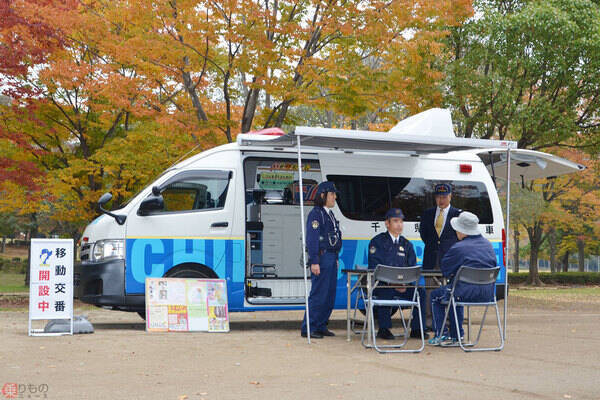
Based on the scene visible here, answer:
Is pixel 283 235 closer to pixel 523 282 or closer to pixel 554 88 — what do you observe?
pixel 554 88

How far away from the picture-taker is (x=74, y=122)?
53.6 ft

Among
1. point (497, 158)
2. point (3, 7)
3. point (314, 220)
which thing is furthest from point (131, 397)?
point (3, 7)

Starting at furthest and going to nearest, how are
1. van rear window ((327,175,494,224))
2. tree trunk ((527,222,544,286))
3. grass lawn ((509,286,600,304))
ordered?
tree trunk ((527,222,544,286))
grass lawn ((509,286,600,304))
van rear window ((327,175,494,224))

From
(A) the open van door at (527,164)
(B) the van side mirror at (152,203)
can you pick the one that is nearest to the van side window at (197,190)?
(B) the van side mirror at (152,203)

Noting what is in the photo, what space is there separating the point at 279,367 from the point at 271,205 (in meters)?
3.95

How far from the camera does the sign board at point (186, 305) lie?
28.4 ft

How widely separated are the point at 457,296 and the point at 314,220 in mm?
1863

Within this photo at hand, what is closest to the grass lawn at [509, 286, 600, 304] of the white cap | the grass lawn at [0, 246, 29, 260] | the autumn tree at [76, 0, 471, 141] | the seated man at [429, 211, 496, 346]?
the autumn tree at [76, 0, 471, 141]

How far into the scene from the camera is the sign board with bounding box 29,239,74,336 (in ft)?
26.5

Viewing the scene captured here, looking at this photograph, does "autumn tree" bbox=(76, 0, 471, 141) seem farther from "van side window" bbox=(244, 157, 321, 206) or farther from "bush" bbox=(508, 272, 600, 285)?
"bush" bbox=(508, 272, 600, 285)

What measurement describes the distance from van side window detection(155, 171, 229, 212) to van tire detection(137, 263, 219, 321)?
74 centimetres

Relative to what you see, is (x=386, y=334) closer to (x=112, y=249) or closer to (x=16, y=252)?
(x=112, y=249)

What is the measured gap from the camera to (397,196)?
395 inches

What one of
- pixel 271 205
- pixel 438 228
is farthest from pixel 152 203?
pixel 438 228
